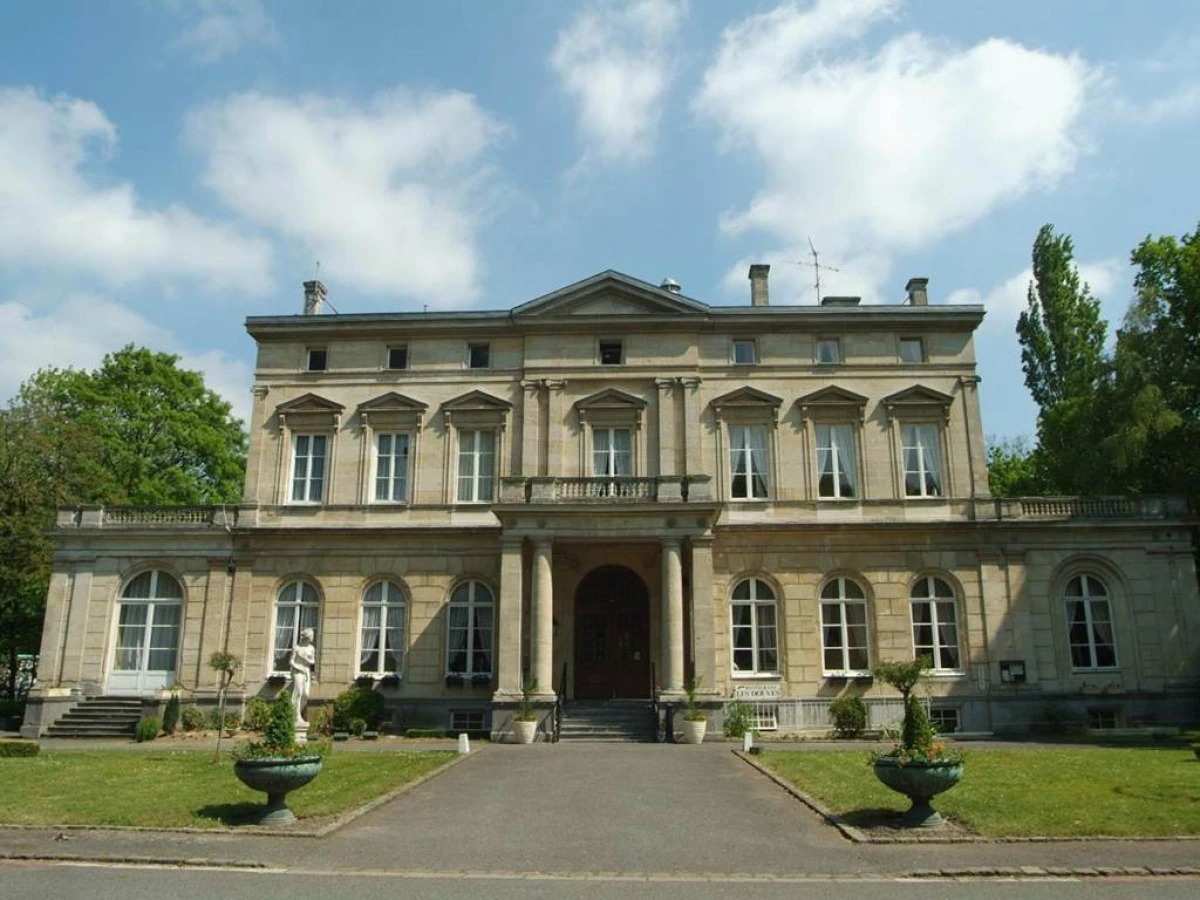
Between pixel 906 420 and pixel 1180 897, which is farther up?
pixel 906 420

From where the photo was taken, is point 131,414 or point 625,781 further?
point 131,414

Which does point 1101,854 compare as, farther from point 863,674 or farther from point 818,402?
point 818,402

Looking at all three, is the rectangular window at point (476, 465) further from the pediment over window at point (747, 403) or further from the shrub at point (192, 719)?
the shrub at point (192, 719)

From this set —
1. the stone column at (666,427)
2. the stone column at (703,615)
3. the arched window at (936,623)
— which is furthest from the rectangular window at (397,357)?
the arched window at (936,623)

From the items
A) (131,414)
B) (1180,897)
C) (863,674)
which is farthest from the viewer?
(131,414)

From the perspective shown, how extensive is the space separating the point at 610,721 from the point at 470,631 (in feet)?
17.8

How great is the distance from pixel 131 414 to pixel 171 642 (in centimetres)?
1593

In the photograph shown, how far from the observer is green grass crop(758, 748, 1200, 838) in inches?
470

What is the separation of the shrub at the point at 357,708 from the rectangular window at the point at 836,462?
14.5 m

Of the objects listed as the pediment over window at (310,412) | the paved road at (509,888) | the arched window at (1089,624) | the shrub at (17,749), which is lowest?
the paved road at (509,888)

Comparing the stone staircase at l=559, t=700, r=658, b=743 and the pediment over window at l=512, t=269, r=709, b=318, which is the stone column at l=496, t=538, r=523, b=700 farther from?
the pediment over window at l=512, t=269, r=709, b=318

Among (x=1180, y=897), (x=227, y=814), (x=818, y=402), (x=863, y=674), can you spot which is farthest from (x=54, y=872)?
(x=818, y=402)

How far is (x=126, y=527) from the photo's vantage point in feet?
94.1

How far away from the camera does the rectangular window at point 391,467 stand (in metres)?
29.4
